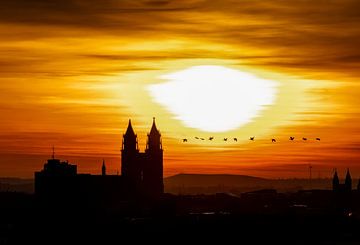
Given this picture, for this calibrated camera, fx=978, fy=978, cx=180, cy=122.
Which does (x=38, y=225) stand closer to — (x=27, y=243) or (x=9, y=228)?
(x=9, y=228)

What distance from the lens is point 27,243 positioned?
6442 inches

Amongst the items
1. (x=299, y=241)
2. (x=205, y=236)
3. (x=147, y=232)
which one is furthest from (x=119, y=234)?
(x=299, y=241)

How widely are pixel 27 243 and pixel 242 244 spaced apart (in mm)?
41017

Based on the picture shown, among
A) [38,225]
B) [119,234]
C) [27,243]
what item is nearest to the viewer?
[27,243]

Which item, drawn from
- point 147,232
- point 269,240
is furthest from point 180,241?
point 269,240

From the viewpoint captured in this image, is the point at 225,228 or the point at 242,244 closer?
the point at 242,244

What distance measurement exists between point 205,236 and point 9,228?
37531 millimetres

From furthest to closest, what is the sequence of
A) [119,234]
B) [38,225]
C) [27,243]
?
[38,225] → [119,234] → [27,243]

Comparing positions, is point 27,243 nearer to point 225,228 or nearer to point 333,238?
point 225,228

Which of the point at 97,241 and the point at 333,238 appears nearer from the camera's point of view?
the point at 97,241

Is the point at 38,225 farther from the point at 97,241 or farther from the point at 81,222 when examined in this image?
the point at 97,241

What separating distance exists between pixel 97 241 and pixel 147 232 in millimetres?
14919

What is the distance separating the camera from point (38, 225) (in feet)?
623

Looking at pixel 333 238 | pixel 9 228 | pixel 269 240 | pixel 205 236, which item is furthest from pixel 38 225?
pixel 333 238
